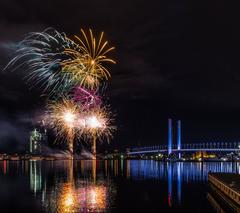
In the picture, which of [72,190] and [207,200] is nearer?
[207,200]

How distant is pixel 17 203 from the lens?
41.9m

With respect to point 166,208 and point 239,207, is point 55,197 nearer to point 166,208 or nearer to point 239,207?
point 166,208

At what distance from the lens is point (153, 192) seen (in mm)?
50250

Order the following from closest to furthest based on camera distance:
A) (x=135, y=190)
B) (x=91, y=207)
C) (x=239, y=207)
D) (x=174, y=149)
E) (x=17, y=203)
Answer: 1. (x=239, y=207)
2. (x=91, y=207)
3. (x=17, y=203)
4. (x=135, y=190)
5. (x=174, y=149)

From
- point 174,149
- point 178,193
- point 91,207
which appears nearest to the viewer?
point 91,207

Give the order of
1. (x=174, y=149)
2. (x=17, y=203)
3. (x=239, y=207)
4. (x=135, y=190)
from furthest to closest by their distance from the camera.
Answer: (x=174, y=149), (x=135, y=190), (x=17, y=203), (x=239, y=207)

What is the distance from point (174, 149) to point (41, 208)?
163 meters

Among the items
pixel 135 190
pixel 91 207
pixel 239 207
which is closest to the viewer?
pixel 239 207

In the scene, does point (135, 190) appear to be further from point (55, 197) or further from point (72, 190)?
point (55, 197)

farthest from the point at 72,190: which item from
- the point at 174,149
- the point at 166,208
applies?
the point at 174,149

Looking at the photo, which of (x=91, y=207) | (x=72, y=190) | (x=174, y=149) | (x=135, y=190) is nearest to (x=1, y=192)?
(x=72, y=190)

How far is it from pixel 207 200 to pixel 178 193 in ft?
23.4

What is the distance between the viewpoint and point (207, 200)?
4209 centimetres

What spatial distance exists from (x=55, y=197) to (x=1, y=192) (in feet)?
40.4
